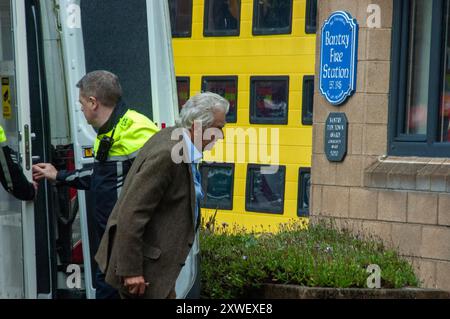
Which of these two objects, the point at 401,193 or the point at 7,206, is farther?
the point at 401,193

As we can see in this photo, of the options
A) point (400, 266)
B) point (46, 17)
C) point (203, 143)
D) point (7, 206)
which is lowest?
point (400, 266)

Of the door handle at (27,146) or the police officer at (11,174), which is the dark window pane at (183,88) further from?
the police officer at (11,174)

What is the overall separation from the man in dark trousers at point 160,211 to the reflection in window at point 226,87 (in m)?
10.7

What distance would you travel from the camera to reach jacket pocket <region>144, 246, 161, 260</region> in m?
5.77

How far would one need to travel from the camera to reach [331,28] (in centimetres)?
1034

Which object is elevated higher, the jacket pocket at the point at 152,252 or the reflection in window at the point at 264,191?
the jacket pocket at the point at 152,252

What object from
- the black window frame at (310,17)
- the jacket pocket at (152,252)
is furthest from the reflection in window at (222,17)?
the jacket pocket at (152,252)

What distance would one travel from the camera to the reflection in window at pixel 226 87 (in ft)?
54.9

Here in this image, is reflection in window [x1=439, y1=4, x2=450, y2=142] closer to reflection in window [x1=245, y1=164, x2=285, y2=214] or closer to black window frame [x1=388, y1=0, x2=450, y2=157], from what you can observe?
black window frame [x1=388, y1=0, x2=450, y2=157]

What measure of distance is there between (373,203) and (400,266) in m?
0.87

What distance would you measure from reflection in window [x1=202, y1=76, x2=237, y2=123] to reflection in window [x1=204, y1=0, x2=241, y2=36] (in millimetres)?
657
